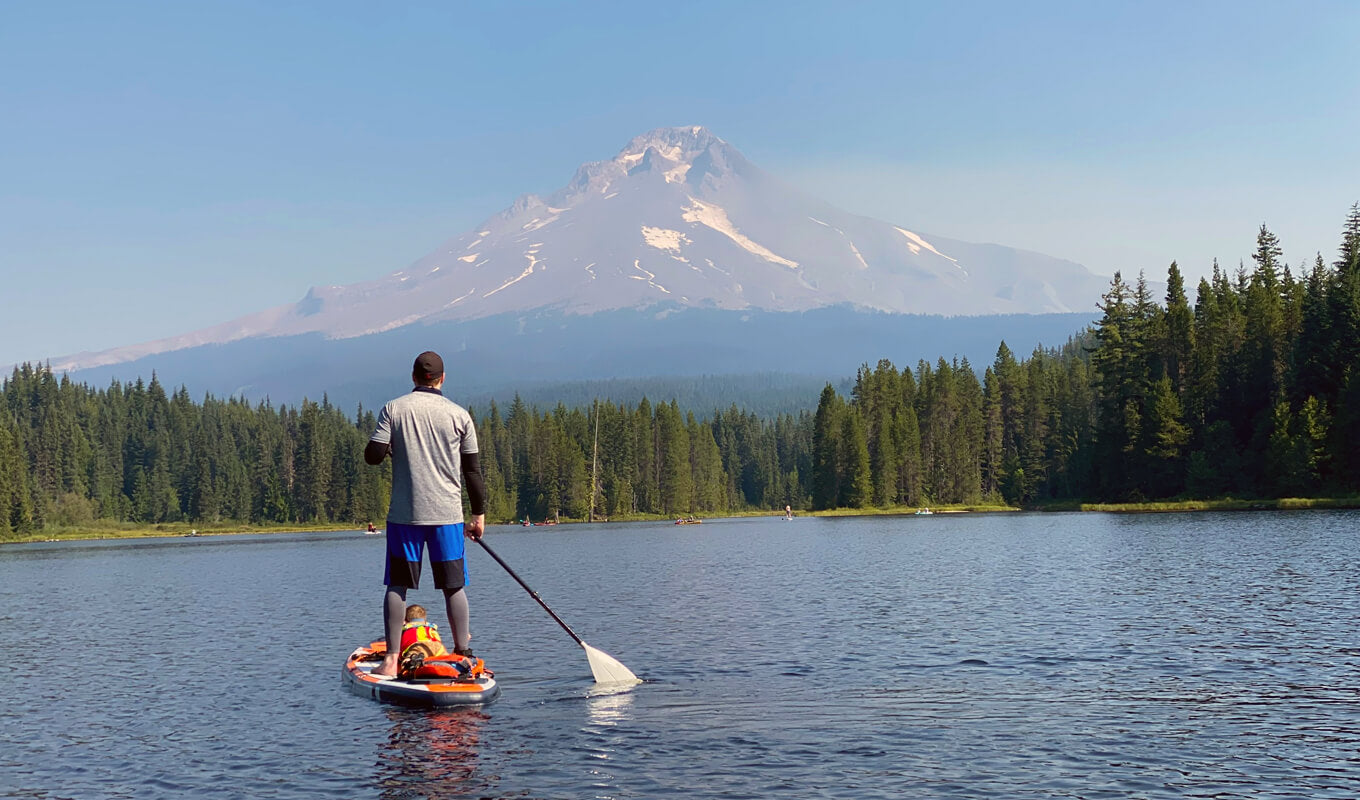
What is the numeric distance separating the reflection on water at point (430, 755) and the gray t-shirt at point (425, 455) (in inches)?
116

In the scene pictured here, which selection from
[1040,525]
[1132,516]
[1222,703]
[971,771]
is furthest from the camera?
[1132,516]

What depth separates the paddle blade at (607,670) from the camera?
68.1ft

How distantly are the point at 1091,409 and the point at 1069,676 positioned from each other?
144 m

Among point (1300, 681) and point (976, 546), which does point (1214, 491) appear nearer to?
point (976, 546)

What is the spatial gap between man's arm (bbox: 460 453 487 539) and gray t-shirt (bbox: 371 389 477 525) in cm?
13

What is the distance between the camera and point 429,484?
18.4 m

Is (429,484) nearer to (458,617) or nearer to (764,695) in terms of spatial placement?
→ (458,617)

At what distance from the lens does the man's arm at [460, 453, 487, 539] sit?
18.4m

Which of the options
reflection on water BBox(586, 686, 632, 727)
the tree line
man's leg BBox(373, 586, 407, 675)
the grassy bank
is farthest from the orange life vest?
the tree line

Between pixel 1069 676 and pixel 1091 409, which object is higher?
pixel 1091 409

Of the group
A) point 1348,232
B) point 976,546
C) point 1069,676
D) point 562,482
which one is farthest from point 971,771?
point 562,482

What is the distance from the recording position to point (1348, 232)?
111375 mm

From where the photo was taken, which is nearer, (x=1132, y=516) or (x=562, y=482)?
(x=1132, y=516)

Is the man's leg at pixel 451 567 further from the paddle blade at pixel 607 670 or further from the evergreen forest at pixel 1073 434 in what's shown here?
the evergreen forest at pixel 1073 434
